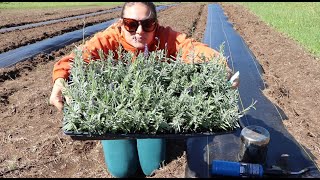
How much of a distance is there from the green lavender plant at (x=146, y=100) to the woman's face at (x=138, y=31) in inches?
13.7

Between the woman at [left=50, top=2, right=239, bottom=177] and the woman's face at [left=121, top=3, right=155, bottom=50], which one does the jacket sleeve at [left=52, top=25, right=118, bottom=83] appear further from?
the woman's face at [left=121, top=3, right=155, bottom=50]

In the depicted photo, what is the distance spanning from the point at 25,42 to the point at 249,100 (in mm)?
6722

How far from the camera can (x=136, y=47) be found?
3.00 m

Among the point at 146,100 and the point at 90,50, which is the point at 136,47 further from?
the point at 146,100

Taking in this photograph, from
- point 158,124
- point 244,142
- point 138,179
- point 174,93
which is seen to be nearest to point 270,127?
point 244,142

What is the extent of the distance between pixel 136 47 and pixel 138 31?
0.20 metres

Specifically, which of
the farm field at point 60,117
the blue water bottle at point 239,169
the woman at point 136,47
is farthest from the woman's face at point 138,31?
the blue water bottle at point 239,169

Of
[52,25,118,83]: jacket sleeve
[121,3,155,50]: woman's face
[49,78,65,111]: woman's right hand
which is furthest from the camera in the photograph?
[121,3,155,50]: woman's face

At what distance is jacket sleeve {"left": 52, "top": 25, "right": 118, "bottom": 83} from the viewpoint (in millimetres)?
2611

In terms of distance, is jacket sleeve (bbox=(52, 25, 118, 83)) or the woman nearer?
jacket sleeve (bbox=(52, 25, 118, 83))

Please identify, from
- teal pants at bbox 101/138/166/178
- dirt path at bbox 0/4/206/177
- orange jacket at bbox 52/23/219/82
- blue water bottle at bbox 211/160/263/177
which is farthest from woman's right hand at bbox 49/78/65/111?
blue water bottle at bbox 211/160/263/177

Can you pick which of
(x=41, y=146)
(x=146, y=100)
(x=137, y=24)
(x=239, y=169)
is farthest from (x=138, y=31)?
(x=41, y=146)

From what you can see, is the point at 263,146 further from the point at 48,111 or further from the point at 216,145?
the point at 48,111

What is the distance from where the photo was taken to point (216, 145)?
355 cm
